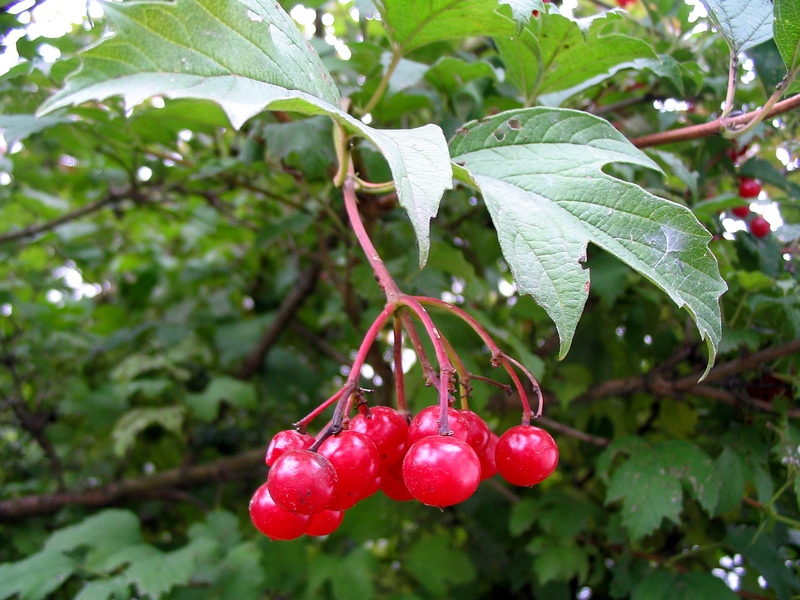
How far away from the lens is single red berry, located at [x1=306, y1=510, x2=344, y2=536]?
29.5 inches

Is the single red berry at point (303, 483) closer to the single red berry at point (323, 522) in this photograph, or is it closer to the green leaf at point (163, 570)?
the single red berry at point (323, 522)

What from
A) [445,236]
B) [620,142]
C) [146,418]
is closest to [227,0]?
[620,142]

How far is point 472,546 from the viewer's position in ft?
6.03

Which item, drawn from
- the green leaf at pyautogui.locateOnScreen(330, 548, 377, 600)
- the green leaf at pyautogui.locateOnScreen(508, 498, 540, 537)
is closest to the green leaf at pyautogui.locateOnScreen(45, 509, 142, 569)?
the green leaf at pyautogui.locateOnScreen(330, 548, 377, 600)

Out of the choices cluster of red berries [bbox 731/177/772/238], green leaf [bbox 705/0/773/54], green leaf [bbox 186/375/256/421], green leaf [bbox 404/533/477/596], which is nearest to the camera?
green leaf [bbox 705/0/773/54]

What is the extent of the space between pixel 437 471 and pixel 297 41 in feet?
1.72

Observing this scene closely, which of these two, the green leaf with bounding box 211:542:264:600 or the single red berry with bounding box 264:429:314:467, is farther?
the green leaf with bounding box 211:542:264:600

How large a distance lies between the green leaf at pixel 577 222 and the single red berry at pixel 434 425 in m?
0.17

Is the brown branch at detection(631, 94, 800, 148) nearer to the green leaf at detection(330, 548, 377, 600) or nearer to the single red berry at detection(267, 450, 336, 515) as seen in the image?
the single red berry at detection(267, 450, 336, 515)

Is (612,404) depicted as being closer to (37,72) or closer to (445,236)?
(445,236)

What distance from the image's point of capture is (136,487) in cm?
170

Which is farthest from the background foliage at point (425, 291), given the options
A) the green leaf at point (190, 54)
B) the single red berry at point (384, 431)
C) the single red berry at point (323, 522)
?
the single red berry at point (323, 522)

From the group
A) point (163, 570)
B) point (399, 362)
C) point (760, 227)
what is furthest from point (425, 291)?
point (163, 570)

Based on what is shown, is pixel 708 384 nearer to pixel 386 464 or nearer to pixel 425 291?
pixel 425 291
